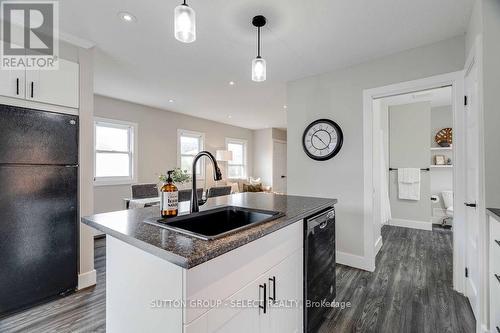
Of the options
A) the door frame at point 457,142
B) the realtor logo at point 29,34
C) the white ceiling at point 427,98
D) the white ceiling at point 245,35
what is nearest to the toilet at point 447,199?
the white ceiling at point 427,98

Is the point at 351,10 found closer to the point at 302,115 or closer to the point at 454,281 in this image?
the point at 302,115

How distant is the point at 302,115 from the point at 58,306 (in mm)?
3358

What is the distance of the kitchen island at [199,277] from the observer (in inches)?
33.7

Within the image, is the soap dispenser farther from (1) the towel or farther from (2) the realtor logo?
(1) the towel

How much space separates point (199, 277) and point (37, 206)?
2048 mm

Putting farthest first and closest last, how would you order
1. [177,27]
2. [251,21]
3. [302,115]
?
[302,115] → [251,21] → [177,27]

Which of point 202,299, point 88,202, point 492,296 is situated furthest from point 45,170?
point 492,296

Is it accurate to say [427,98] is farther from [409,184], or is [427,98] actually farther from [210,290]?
[210,290]

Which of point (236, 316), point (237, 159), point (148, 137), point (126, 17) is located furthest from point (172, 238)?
point (237, 159)

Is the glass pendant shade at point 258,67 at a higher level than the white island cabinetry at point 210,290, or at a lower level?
higher

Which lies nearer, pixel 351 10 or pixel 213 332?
pixel 213 332

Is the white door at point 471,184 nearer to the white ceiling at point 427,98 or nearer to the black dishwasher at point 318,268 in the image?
the black dishwasher at point 318,268

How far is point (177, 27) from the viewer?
4.38 feet

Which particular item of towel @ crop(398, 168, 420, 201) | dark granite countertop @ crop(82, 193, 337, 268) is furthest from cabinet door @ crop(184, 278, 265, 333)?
towel @ crop(398, 168, 420, 201)
